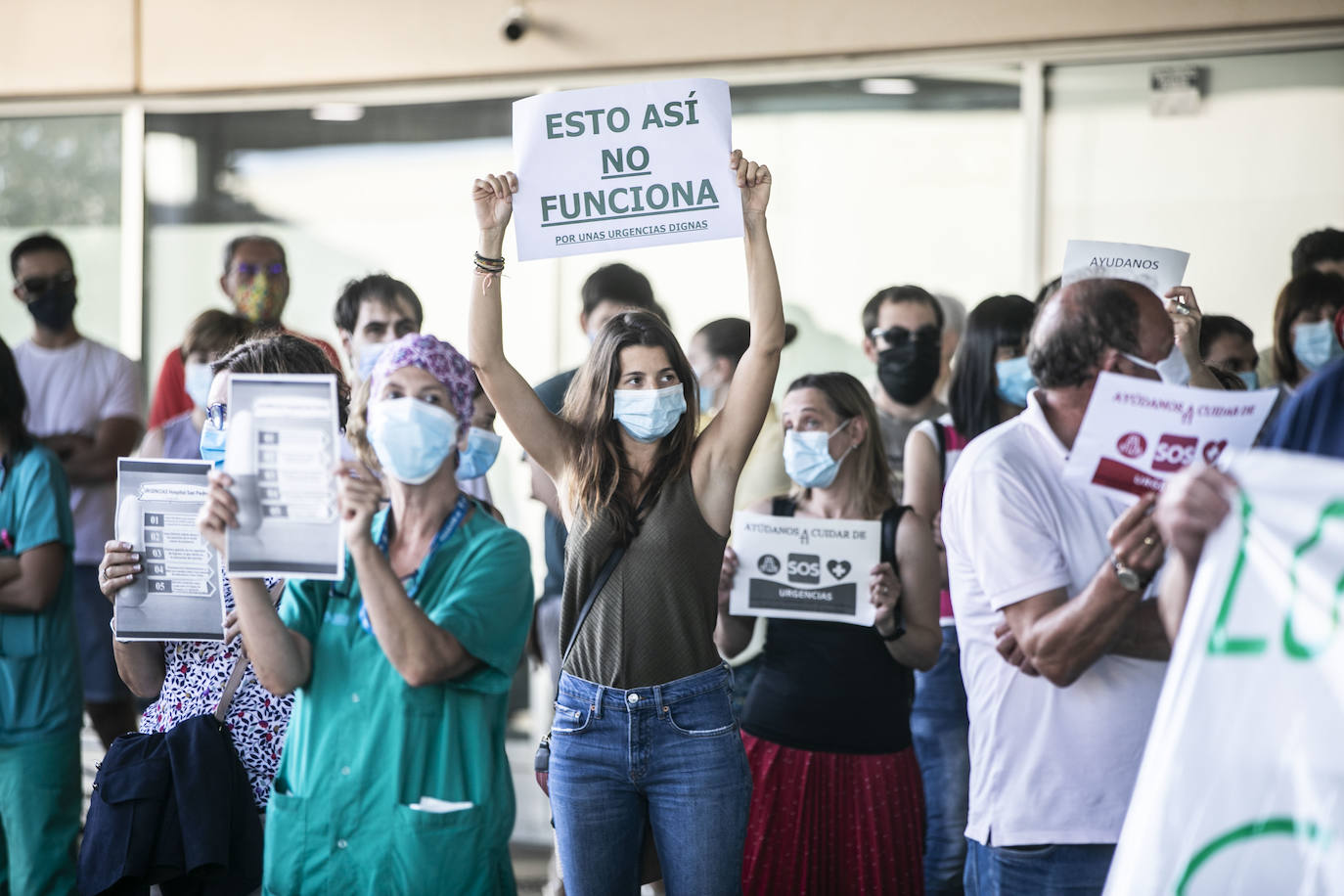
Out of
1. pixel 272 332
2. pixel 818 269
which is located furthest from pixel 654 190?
pixel 818 269

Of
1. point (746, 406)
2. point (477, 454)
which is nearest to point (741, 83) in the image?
point (477, 454)

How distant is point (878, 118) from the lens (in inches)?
253

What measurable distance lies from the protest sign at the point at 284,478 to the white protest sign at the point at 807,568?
5.32 feet

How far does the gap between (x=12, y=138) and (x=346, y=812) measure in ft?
20.4

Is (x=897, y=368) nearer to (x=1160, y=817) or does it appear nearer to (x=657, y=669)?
(x=657, y=669)

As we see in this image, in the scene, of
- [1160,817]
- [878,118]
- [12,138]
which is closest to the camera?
[1160,817]

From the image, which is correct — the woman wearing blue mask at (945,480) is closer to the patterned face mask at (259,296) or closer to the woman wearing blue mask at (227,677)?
the woman wearing blue mask at (227,677)

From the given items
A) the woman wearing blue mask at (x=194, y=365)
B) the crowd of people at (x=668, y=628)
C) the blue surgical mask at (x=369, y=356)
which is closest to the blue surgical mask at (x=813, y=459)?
the crowd of people at (x=668, y=628)

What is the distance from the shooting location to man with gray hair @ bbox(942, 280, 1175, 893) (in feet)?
9.00

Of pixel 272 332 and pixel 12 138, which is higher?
pixel 12 138

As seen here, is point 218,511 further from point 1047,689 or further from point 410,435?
point 1047,689

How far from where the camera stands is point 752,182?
→ 3561 mm

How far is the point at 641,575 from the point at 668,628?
140mm

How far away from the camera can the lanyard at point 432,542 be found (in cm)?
278
